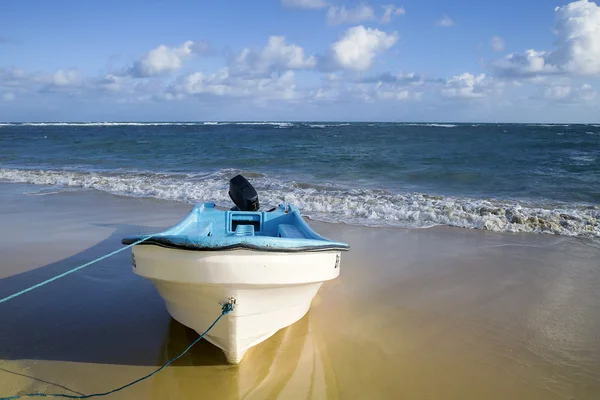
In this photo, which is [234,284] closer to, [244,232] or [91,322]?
[91,322]

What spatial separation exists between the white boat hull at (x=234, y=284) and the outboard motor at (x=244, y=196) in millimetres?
2700

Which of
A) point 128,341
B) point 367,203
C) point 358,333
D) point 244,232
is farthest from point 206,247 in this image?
point 367,203

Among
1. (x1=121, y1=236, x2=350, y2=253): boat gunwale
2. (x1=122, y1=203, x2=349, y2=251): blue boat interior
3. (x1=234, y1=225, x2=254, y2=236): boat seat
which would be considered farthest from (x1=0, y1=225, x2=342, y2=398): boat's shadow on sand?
(x1=234, y1=225, x2=254, y2=236): boat seat

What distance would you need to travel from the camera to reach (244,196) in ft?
20.6

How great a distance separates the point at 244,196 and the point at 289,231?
4.70 feet

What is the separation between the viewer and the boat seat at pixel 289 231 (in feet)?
15.9

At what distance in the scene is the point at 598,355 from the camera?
12.5ft

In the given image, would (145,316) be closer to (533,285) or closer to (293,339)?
(293,339)

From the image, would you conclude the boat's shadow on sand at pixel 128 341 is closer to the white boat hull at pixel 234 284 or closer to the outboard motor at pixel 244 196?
the white boat hull at pixel 234 284

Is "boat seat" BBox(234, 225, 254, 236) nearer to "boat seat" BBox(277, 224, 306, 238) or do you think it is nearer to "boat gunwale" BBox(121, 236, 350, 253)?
"boat seat" BBox(277, 224, 306, 238)

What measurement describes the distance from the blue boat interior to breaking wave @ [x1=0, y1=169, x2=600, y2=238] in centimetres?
321

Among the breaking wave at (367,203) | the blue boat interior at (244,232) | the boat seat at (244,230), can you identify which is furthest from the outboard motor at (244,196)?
the breaking wave at (367,203)

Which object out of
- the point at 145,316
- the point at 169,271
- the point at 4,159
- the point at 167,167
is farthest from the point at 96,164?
the point at 169,271

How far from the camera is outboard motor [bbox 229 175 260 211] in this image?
6.26 m
